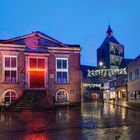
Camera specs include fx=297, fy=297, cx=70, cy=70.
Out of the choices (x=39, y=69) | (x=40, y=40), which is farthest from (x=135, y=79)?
(x=40, y=40)

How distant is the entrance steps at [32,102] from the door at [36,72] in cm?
119

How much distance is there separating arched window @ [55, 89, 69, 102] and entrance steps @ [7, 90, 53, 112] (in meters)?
2.20

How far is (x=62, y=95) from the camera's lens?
3972cm

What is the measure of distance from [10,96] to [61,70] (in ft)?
24.8

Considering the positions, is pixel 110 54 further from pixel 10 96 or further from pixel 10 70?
pixel 10 96

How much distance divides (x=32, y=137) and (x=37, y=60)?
26.2 metres

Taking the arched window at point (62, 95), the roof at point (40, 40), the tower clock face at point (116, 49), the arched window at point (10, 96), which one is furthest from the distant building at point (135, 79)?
the tower clock face at point (116, 49)

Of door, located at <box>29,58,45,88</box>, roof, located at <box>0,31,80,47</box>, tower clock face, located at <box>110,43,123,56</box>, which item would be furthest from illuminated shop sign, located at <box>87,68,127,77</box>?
tower clock face, located at <box>110,43,123,56</box>

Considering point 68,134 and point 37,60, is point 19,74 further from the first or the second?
point 68,134

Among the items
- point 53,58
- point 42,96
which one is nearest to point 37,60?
point 53,58

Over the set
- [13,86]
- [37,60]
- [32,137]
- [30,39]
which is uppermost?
[30,39]

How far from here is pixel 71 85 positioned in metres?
40.0

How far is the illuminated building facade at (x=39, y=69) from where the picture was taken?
37.6m

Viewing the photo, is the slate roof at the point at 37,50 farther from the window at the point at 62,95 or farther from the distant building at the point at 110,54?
the distant building at the point at 110,54
